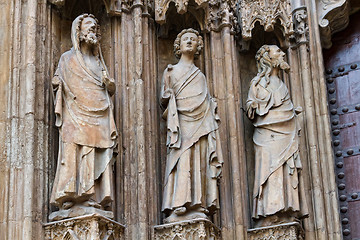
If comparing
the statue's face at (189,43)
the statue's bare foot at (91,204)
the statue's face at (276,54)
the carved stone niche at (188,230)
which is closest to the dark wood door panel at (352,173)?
the statue's face at (276,54)

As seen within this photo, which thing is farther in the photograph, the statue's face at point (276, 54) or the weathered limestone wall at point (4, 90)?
the statue's face at point (276, 54)

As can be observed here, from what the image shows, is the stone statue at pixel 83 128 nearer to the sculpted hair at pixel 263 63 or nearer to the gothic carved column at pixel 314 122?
the sculpted hair at pixel 263 63

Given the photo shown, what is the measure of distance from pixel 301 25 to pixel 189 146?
260cm

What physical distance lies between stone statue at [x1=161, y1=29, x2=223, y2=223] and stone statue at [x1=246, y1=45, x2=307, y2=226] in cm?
63

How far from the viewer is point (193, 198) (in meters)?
9.45

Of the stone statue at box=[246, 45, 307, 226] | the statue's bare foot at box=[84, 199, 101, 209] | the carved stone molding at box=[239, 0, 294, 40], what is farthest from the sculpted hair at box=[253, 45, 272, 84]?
the statue's bare foot at box=[84, 199, 101, 209]

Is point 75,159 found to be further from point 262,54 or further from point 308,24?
point 308,24

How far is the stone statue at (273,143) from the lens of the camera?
391 inches

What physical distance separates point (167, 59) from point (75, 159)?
2170 millimetres

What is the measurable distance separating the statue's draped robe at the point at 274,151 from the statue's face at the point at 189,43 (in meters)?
0.87

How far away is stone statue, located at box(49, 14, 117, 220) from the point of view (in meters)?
9.04

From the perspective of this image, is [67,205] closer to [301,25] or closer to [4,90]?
[4,90]

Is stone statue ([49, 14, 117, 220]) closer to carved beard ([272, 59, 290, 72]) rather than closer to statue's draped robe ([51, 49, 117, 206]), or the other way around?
statue's draped robe ([51, 49, 117, 206])

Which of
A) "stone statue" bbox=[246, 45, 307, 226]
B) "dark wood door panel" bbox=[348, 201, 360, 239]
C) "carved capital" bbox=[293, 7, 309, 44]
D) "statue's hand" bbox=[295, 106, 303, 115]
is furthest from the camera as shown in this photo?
"carved capital" bbox=[293, 7, 309, 44]
